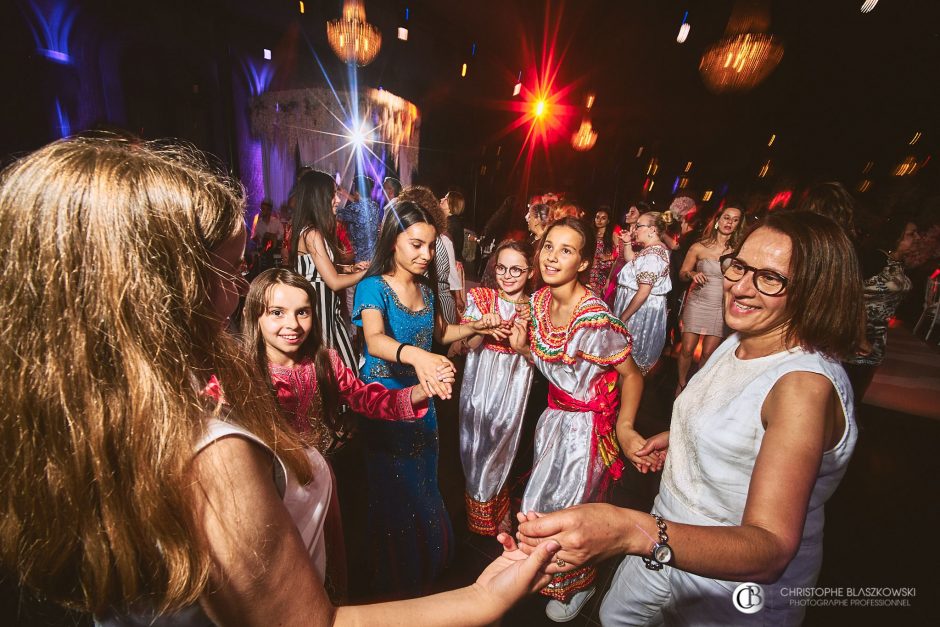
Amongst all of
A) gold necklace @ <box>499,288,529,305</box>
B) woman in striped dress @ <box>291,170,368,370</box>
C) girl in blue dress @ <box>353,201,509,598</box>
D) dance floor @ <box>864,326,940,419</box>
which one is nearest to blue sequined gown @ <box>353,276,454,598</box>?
girl in blue dress @ <box>353,201,509,598</box>

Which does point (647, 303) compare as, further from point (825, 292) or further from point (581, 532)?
point (581, 532)

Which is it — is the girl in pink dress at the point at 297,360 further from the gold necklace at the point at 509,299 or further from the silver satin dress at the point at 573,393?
the gold necklace at the point at 509,299

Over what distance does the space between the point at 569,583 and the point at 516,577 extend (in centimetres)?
151

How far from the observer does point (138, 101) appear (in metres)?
6.12

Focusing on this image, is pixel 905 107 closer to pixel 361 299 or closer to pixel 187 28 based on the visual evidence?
pixel 361 299

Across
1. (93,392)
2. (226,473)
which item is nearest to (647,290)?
(226,473)

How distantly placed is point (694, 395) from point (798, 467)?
1.57 feet

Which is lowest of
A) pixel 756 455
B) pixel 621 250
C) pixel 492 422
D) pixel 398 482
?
pixel 398 482

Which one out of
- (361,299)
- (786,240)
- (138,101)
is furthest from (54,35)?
(786,240)

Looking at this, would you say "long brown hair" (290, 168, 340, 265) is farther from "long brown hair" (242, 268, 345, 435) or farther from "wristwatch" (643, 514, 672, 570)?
"wristwatch" (643, 514, 672, 570)

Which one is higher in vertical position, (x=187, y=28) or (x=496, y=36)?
(x=496, y=36)

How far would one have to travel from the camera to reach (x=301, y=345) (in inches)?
77.5

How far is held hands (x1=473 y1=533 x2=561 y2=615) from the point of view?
2.79 feet

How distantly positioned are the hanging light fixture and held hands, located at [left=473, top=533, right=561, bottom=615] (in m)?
5.66
